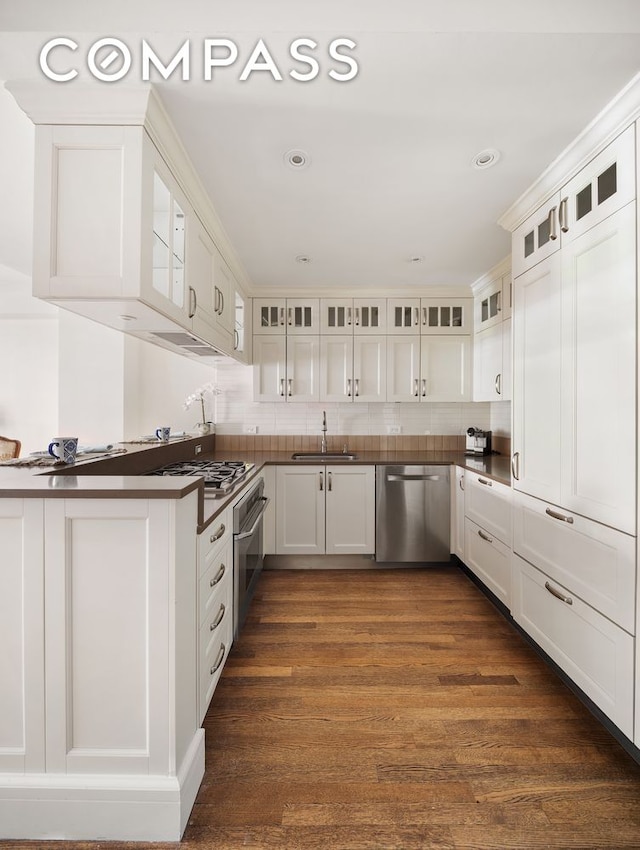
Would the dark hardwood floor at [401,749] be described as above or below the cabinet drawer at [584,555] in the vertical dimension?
below

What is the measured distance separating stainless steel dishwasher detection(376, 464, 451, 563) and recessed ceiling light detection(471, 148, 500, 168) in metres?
2.18

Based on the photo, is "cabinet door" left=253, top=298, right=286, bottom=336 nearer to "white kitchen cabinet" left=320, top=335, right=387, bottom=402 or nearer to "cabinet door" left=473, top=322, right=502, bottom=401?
"white kitchen cabinet" left=320, top=335, right=387, bottom=402

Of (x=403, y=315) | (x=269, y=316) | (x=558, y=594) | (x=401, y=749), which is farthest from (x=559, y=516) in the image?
(x=269, y=316)

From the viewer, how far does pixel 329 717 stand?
5.79ft

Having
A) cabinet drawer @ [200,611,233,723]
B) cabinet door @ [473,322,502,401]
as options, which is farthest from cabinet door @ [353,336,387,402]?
cabinet drawer @ [200,611,233,723]

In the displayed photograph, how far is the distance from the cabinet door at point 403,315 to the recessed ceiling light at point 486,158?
1.90m

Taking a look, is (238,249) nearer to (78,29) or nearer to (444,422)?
(78,29)

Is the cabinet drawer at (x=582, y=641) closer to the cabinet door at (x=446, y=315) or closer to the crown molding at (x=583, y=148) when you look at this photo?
the crown molding at (x=583, y=148)

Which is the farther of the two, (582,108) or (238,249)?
(238,249)

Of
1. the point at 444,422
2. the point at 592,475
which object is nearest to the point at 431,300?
the point at 444,422

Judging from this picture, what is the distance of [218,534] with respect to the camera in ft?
5.84

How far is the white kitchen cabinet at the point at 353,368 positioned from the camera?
3.83 m

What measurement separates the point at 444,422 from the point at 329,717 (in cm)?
294

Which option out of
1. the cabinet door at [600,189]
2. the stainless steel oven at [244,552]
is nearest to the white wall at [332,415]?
the stainless steel oven at [244,552]
